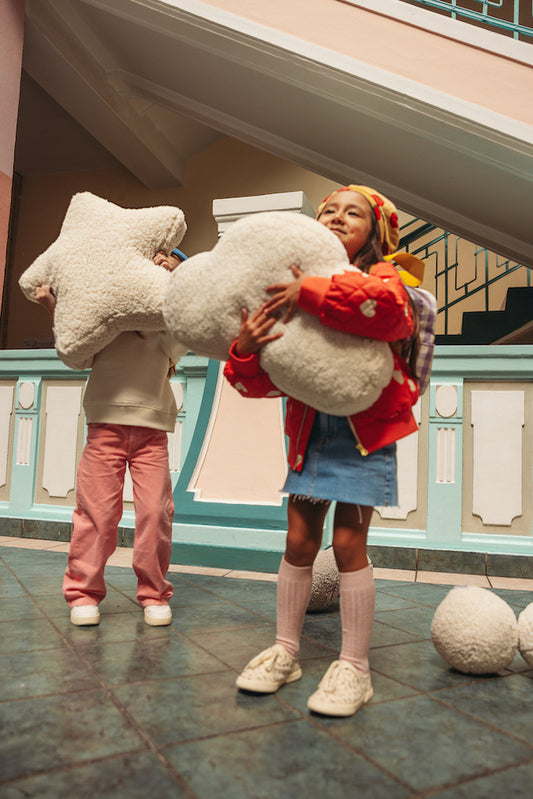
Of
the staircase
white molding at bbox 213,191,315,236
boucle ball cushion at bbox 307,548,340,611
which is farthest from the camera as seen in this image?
the staircase

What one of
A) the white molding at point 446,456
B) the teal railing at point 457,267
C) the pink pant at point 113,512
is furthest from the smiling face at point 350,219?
the teal railing at point 457,267

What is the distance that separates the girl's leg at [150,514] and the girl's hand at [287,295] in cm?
70

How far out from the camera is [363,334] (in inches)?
41.5

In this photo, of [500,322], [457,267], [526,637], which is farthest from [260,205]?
[457,267]

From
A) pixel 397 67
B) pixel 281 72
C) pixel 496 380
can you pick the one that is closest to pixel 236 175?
pixel 281 72

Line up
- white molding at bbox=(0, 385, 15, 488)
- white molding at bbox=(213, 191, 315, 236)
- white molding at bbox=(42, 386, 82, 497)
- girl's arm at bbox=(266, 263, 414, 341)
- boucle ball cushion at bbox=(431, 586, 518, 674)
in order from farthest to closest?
1. white molding at bbox=(0, 385, 15, 488)
2. white molding at bbox=(42, 386, 82, 497)
3. white molding at bbox=(213, 191, 315, 236)
4. boucle ball cushion at bbox=(431, 586, 518, 674)
5. girl's arm at bbox=(266, 263, 414, 341)

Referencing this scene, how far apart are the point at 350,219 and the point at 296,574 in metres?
0.71

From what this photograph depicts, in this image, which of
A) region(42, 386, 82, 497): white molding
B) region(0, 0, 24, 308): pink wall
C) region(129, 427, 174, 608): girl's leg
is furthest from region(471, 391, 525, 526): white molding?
region(0, 0, 24, 308): pink wall

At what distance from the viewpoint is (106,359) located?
1.64 metres

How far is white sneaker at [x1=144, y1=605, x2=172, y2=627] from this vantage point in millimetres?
1567

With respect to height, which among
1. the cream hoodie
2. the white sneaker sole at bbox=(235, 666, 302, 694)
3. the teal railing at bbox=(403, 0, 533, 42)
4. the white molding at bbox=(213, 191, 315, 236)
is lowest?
the white sneaker sole at bbox=(235, 666, 302, 694)

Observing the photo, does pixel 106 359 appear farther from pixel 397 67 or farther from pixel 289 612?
pixel 397 67

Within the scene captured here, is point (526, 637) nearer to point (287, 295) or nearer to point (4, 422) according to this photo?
point (287, 295)

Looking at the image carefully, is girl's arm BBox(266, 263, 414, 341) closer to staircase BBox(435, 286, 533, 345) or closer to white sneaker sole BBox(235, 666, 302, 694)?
white sneaker sole BBox(235, 666, 302, 694)
